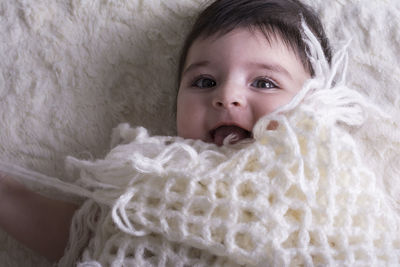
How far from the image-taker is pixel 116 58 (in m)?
1.07

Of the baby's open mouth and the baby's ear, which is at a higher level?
the baby's ear

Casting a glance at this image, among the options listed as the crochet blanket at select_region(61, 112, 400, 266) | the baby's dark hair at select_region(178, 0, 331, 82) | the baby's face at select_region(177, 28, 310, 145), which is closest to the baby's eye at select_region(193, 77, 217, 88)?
the baby's face at select_region(177, 28, 310, 145)

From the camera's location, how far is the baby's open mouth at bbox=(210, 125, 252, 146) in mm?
797

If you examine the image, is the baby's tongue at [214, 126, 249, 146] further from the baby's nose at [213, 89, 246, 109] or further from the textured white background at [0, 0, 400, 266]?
the textured white background at [0, 0, 400, 266]

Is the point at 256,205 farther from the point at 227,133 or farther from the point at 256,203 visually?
the point at 227,133

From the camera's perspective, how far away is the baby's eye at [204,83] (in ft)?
2.92

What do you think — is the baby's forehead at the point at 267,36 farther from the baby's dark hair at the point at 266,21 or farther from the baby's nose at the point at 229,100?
the baby's nose at the point at 229,100

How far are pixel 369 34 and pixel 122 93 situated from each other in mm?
650

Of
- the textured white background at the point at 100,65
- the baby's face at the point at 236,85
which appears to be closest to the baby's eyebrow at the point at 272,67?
the baby's face at the point at 236,85

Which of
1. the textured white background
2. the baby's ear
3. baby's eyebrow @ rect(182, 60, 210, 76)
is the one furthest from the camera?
the textured white background

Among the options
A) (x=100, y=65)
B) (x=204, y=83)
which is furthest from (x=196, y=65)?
(x=100, y=65)

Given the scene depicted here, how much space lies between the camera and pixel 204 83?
0.90 meters

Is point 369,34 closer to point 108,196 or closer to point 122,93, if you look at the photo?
point 122,93

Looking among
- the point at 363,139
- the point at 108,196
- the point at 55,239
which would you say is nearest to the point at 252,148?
the point at 108,196
